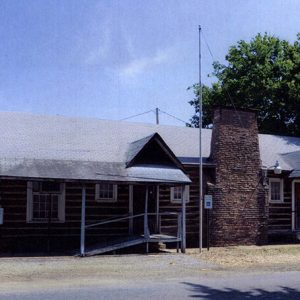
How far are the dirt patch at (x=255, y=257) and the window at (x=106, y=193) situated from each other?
12.4 feet

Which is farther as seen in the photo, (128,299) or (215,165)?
(215,165)

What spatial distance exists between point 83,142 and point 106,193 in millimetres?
2394

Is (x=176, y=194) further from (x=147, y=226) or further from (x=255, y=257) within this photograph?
(x=255, y=257)

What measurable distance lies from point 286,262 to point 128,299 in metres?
8.74

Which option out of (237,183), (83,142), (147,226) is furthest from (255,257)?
(83,142)

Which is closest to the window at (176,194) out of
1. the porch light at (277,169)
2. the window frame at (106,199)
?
the window frame at (106,199)

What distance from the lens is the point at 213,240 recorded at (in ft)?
73.9

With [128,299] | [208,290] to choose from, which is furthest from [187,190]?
[128,299]

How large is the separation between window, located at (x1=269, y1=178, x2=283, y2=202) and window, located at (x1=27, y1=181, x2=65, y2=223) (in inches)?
407

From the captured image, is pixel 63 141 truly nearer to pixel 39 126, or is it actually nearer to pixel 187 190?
pixel 39 126

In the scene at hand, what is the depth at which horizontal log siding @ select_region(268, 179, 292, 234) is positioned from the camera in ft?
82.0

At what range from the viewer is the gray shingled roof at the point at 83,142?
20.0 meters

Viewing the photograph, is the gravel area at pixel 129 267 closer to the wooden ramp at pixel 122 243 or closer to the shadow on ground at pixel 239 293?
the wooden ramp at pixel 122 243

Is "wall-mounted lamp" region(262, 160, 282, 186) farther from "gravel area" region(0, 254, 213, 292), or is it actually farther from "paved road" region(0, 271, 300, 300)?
"paved road" region(0, 271, 300, 300)
